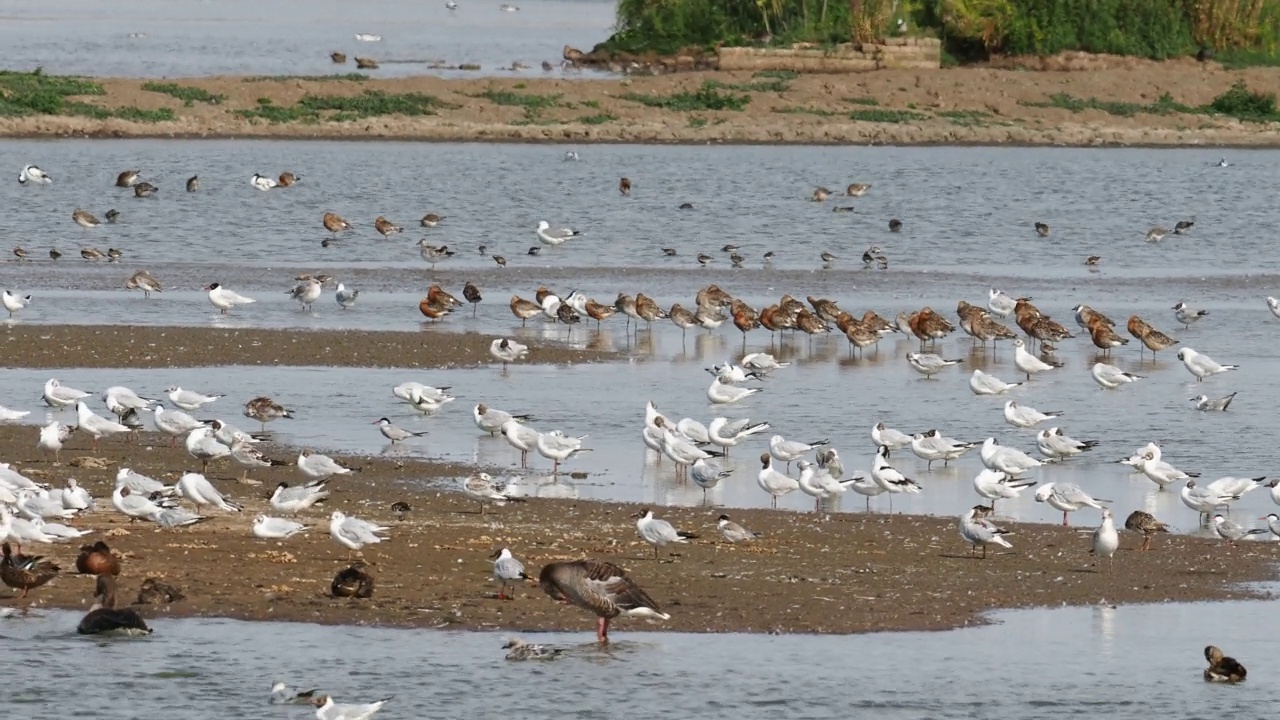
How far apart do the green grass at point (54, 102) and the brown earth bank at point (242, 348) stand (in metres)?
32.3

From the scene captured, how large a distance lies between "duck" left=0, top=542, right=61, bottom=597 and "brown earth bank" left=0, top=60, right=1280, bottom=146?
4365 centimetres

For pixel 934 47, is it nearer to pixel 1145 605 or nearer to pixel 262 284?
pixel 262 284

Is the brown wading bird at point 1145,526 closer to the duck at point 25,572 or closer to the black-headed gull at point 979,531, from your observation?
the black-headed gull at point 979,531

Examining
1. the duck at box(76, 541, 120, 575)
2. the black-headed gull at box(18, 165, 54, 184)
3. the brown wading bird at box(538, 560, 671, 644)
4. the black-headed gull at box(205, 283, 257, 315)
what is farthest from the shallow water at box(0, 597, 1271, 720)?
the black-headed gull at box(18, 165, 54, 184)

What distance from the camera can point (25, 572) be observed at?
12750mm

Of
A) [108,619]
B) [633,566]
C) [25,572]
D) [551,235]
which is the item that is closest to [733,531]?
[633,566]

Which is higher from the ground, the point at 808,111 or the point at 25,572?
the point at 25,572

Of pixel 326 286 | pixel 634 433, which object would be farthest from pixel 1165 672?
pixel 326 286

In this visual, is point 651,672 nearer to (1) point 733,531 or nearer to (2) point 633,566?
(2) point 633,566

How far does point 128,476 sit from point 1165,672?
23.0ft

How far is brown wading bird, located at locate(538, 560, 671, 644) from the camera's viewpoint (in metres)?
12.1

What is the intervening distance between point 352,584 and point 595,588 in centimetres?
161

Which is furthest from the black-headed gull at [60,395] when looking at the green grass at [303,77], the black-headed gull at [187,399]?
the green grass at [303,77]

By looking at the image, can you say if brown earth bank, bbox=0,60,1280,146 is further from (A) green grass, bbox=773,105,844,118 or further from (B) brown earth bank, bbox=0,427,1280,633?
(B) brown earth bank, bbox=0,427,1280,633
